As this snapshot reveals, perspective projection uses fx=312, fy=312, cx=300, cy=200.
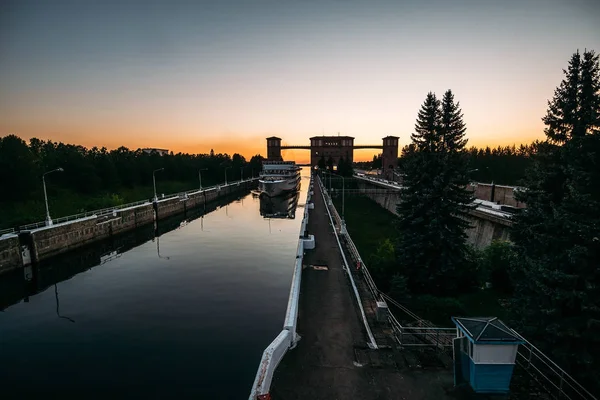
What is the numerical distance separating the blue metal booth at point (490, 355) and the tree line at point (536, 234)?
2.84 meters

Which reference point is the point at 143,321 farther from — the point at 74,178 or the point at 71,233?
the point at 74,178

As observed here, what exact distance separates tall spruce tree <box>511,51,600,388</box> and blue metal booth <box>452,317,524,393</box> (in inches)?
112

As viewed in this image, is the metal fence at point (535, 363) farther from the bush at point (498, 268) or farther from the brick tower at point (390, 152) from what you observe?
the brick tower at point (390, 152)

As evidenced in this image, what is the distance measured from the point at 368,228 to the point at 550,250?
32.4m

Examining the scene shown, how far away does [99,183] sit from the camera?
2530 inches

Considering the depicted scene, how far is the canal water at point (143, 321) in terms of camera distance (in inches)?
523

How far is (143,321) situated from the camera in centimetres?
1827

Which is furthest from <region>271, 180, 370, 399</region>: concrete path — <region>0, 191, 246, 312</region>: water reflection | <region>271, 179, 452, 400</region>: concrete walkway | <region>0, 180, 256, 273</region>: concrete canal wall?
<region>0, 180, 256, 273</region>: concrete canal wall

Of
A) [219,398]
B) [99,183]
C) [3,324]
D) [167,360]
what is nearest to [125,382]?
[167,360]

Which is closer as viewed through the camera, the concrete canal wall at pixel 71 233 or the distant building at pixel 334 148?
the concrete canal wall at pixel 71 233

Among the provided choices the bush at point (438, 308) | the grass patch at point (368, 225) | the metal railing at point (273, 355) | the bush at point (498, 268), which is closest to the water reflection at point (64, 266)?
the metal railing at point (273, 355)

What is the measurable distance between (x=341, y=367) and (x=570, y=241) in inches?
353

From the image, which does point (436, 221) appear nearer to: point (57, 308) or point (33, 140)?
point (57, 308)

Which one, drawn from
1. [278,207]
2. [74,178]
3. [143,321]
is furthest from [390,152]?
[143,321]
